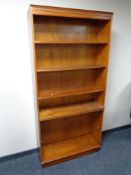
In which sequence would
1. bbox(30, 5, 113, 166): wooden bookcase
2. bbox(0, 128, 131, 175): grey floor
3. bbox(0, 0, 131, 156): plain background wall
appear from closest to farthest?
bbox(0, 0, 131, 156): plain background wall
bbox(30, 5, 113, 166): wooden bookcase
bbox(0, 128, 131, 175): grey floor

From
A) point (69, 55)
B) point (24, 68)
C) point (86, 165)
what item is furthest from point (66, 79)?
point (86, 165)

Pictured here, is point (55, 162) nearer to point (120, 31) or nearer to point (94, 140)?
point (94, 140)

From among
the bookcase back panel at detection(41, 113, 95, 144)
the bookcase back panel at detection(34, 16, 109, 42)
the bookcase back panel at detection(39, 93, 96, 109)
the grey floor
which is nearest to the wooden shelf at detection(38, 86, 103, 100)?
the bookcase back panel at detection(39, 93, 96, 109)

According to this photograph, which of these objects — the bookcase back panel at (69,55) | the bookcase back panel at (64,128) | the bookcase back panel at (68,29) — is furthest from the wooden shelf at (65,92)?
the bookcase back panel at (68,29)

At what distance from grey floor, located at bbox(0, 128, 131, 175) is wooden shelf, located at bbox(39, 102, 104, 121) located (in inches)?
27.3

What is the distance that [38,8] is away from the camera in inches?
52.4

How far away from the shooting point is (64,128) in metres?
2.14

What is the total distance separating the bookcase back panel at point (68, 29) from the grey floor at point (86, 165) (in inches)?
63.8

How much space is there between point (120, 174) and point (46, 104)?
129 centimetres

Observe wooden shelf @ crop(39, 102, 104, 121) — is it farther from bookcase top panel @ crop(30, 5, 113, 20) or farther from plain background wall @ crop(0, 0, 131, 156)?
bookcase top panel @ crop(30, 5, 113, 20)

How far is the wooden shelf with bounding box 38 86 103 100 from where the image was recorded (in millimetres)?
1684

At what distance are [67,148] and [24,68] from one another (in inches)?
50.7

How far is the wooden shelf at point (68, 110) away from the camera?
1.73 meters

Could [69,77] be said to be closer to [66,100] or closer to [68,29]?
[66,100]
